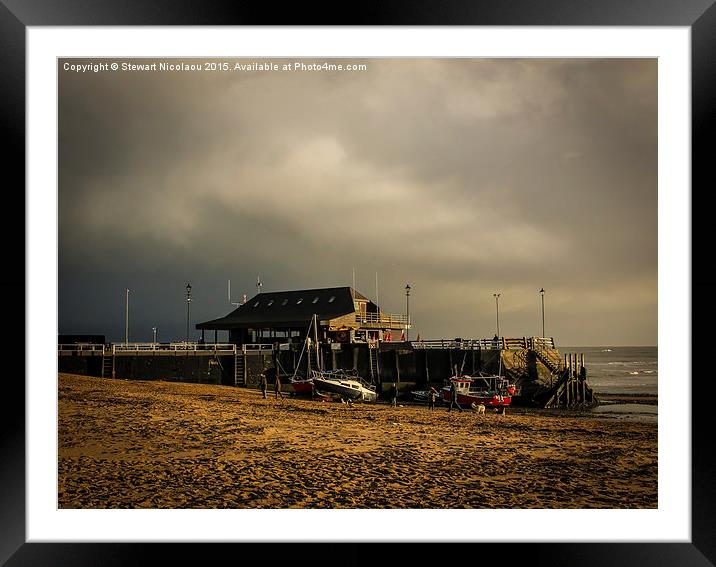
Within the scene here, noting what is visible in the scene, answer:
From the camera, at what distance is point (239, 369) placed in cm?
2103

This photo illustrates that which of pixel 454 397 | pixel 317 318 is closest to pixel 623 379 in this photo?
pixel 317 318

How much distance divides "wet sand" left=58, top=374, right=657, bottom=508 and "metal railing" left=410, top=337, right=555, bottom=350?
1132cm

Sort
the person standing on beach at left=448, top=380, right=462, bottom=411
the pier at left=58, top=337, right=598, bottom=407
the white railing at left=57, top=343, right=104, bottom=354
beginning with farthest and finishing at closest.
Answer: the pier at left=58, top=337, right=598, bottom=407 < the white railing at left=57, top=343, right=104, bottom=354 < the person standing on beach at left=448, top=380, right=462, bottom=411

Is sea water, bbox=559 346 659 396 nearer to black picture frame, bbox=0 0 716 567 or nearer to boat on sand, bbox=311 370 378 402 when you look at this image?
boat on sand, bbox=311 370 378 402

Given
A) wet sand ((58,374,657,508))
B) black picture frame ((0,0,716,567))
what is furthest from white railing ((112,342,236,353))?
black picture frame ((0,0,716,567))

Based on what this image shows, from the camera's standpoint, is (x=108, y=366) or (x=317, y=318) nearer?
(x=108, y=366)

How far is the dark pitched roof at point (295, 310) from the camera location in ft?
67.7

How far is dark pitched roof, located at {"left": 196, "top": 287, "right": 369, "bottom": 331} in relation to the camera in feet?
67.7

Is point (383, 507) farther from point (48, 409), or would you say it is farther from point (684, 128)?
point (684, 128)
